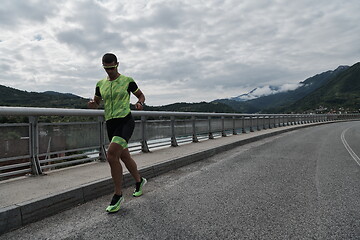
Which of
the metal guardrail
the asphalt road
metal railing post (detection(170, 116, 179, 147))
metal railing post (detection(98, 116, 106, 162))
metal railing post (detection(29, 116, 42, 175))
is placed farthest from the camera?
metal railing post (detection(170, 116, 179, 147))

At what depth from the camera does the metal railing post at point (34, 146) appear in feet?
15.2

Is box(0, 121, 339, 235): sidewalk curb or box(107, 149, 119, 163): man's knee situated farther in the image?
box(107, 149, 119, 163): man's knee

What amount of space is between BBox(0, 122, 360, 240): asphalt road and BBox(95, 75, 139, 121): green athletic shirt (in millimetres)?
1255

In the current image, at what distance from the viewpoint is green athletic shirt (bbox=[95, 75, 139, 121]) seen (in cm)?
355

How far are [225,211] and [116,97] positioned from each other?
6.67 ft

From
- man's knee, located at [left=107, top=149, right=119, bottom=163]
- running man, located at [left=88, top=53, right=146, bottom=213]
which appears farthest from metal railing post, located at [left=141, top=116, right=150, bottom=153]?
man's knee, located at [left=107, top=149, right=119, bottom=163]

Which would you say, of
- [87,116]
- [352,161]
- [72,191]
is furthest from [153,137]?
[352,161]

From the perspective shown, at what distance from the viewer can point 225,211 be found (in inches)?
132

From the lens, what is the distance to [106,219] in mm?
3113

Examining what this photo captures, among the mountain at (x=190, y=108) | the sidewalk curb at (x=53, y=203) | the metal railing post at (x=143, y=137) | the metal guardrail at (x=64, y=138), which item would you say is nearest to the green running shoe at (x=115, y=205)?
the sidewalk curb at (x=53, y=203)

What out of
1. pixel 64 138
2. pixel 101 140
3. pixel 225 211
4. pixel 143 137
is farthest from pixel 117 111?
pixel 143 137

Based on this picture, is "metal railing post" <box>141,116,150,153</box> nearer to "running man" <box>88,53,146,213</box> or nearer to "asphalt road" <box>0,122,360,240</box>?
"asphalt road" <box>0,122,360,240</box>

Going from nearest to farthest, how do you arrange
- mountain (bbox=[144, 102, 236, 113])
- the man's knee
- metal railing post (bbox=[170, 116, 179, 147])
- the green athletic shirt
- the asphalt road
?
1. the asphalt road
2. the man's knee
3. the green athletic shirt
4. metal railing post (bbox=[170, 116, 179, 147])
5. mountain (bbox=[144, 102, 236, 113])

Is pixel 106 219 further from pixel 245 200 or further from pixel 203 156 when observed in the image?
pixel 203 156
